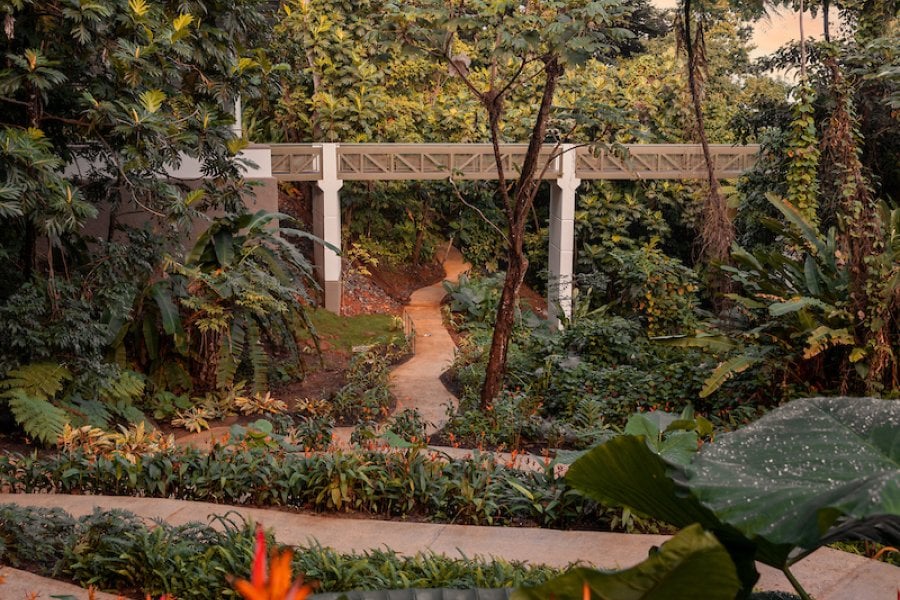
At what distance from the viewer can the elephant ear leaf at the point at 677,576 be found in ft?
5.32

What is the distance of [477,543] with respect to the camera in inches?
214

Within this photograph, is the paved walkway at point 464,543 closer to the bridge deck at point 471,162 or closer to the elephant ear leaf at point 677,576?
the elephant ear leaf at point 677,576

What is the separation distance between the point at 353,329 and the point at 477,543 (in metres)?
12.0

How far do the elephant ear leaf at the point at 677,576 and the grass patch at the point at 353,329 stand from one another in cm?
1403

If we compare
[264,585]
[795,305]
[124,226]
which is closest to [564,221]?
[124,226]

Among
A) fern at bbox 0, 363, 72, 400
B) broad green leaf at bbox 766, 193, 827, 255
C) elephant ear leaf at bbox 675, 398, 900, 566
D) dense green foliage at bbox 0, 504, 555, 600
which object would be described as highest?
broad green leaf at bbox 766, 193, 827, 255

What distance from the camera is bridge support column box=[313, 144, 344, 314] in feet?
57.8

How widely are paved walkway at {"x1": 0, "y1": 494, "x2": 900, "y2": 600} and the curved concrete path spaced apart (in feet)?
10.8

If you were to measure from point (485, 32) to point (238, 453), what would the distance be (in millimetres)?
5264

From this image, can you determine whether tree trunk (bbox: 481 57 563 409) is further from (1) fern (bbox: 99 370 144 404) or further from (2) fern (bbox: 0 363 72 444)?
(2) fern (bbox: 0 363 72 444)

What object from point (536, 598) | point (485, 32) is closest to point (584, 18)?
point (485, 32)

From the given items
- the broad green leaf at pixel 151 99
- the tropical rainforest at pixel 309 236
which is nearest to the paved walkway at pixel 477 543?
the tropical rainforest at pixel 309 236

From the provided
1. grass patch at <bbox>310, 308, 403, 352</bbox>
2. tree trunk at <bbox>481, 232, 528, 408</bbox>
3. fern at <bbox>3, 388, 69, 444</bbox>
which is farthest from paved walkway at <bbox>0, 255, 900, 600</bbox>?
grass patch at <bbox>310, 308, 403, 352</bbox>

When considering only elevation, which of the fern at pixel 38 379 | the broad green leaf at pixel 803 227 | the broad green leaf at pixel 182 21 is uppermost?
the broad green leaf at pixel 182 21
